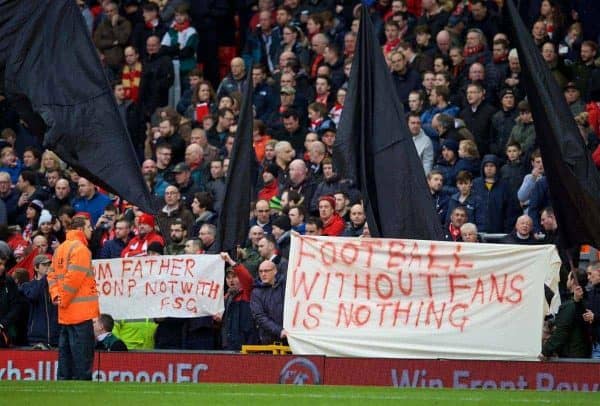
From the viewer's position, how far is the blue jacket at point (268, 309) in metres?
17.8

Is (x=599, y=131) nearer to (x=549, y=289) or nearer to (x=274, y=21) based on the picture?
(x=549, y=289)

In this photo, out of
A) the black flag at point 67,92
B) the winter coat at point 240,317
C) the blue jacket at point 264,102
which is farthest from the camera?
the blue jacket at point 264,102

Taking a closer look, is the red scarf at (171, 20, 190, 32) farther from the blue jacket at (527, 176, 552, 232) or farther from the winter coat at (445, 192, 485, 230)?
the blue jacket at (527, 176, 552, 232)

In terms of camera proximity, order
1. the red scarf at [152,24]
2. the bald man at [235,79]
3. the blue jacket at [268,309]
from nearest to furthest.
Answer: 1. the blue jacket at [268,309]
2. the bald man at [235,79]
3. the red scarf at [152,24]

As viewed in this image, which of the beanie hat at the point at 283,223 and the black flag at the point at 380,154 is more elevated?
the black flag at the point at 380,154

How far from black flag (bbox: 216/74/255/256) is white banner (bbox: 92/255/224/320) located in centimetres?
49

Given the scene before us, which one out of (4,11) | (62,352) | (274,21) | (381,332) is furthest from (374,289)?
(274,21)

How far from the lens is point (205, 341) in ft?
61.6

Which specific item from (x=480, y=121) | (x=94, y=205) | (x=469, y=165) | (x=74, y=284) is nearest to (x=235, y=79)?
(x=94, y=205)

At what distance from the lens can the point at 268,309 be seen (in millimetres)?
17984

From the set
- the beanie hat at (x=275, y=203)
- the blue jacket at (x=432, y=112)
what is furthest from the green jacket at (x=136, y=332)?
the blue jacket at (x=432, y=112)

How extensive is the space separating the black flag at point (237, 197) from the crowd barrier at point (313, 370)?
2058mm

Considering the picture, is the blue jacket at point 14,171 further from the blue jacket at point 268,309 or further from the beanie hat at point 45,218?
the blue jacket at point 268,309

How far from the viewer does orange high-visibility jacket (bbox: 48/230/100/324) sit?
16.1 meters
